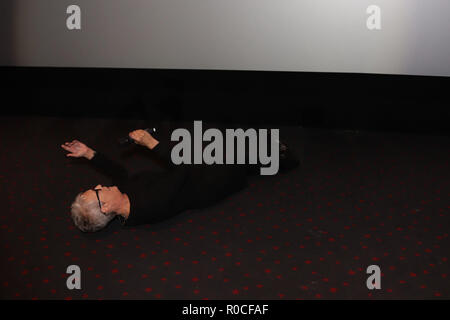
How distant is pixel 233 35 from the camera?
3.34 metres

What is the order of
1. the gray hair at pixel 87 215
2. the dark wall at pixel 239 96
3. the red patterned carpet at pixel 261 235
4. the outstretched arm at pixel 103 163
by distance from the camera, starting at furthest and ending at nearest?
1. the dark wall at pixel 239 96
2. the outstretched arm at pixel 103 163
3. the gray hair at pixel 87 215
4. the red patterned carpet at pixel 261 235

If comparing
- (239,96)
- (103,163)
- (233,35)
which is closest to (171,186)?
(103,163)

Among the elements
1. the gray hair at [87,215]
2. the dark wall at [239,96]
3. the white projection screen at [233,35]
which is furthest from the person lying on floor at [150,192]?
the white projection screen at [233,35]

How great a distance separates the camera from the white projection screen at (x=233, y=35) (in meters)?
3.19

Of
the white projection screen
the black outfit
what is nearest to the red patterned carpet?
the black outfit

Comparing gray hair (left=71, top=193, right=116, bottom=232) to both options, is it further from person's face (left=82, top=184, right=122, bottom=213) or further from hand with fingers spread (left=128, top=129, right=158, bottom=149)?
hand with fingers spread (left=128, top=129, right=158, bottom=149)

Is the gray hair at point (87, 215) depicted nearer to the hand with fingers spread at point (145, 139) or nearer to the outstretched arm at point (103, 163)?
the outstretched arm at point (103, 163)

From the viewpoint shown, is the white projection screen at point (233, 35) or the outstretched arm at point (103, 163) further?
the white projection screen at point (233, 35)

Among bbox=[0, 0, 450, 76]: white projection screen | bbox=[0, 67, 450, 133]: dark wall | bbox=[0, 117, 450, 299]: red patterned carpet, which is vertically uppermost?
bbox=[0, 0, 450, 76]: white projection screen

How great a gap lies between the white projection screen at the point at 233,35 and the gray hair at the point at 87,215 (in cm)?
164

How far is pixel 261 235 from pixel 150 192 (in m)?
0.57

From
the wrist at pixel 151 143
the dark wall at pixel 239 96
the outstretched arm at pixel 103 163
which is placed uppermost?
the dark wall at pixel 239 96

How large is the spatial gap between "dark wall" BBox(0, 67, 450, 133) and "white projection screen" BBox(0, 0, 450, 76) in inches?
2.9

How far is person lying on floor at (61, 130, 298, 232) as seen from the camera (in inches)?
81.4
